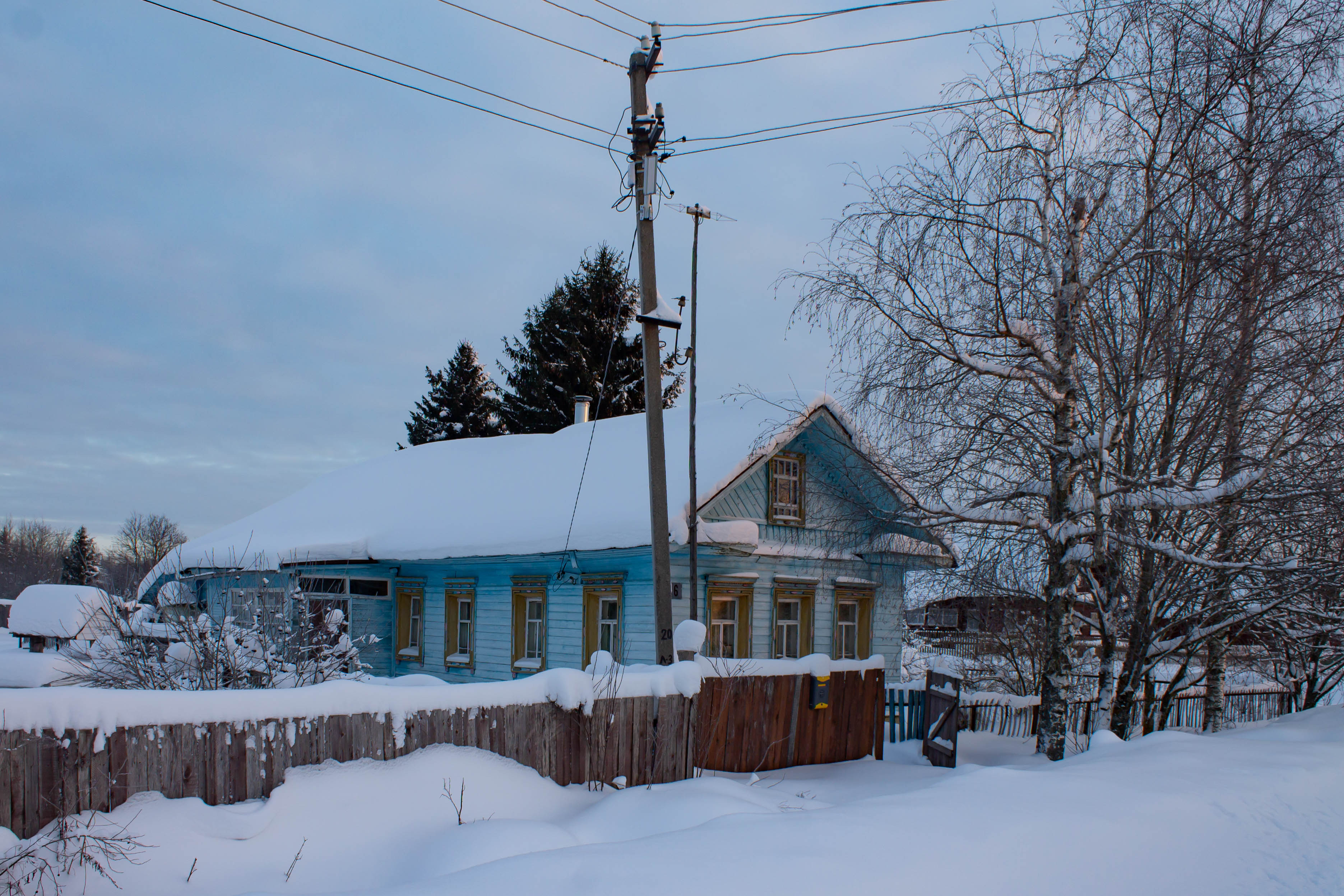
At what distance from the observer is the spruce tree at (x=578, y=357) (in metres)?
36.9

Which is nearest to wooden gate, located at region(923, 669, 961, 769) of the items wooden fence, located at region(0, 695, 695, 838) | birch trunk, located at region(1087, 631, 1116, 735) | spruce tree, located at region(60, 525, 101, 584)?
birch trunk, located at region(1087, 631, 1116, 735)

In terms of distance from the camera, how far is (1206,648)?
1319 centimetres

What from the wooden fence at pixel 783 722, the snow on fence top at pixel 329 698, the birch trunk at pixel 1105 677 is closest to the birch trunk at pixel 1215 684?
the birch trunk at pixel 1105 677

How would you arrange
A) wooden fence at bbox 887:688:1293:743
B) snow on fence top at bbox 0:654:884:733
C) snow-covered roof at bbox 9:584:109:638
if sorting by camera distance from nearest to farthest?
snow on fence top at bbox 0:654:884:733
wooden fence at bbox 887:688:1293:743
snow-covered roof at bbox 9:584:109:638

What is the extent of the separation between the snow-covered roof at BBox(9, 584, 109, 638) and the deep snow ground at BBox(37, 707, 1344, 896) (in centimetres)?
2644

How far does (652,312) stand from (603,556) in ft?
19.9

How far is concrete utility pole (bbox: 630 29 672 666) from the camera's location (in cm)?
910

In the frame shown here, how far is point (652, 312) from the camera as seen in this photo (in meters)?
9.61

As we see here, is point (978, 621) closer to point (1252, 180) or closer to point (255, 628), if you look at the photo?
point (1252, 180)

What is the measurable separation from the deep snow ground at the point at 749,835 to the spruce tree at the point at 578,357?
29.8 metres

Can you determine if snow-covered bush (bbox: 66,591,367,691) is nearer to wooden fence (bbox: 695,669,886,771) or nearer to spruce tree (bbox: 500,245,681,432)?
wooden fence (bbox: 695,669,886,771)

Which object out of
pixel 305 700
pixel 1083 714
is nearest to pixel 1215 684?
pixel 1083 714

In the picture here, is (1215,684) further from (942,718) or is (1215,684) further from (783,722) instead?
(783,722)

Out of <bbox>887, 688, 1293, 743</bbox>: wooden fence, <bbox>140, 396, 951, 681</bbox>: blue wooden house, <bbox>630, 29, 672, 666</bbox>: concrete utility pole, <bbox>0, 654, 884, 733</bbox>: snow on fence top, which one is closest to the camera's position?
<bbox>0, 654, 884, 733</bbox>: snow on fence top
